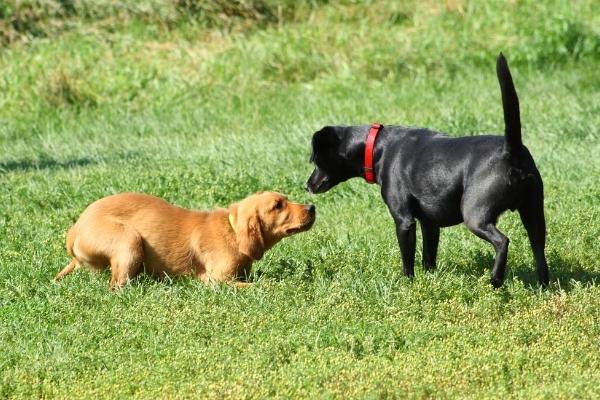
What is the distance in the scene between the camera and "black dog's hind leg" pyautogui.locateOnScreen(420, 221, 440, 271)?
7.87 meters

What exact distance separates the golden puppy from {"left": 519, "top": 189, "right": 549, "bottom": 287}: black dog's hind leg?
1460 millimetres

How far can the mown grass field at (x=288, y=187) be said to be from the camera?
20.5 feet

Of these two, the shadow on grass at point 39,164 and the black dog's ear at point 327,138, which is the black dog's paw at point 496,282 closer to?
the black dog's ear at point 327,138

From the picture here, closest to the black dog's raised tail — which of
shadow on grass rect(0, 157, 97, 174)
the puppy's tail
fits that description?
the puppy's tail

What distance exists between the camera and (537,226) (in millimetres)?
7203

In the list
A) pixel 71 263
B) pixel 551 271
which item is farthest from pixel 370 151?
pixel 71 263

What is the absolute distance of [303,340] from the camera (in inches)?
259

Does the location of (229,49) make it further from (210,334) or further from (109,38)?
(210,334)

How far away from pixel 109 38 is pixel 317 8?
3.24 meters

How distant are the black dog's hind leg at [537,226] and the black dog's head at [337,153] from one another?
137 cm

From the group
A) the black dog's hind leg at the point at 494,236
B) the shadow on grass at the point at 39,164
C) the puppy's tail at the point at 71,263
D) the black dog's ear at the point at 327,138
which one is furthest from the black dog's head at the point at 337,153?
the shadow on grass at the point at 39,164

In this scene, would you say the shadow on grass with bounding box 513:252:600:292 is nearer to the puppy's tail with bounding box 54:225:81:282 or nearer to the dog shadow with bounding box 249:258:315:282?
the dog shadow with bounding box 249:258:315:282

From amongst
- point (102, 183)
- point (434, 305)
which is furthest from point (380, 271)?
point (102, 183)

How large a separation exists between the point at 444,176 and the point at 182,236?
179 centimetres
